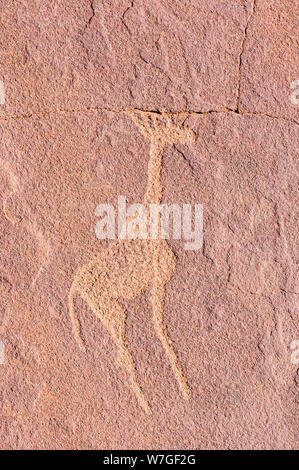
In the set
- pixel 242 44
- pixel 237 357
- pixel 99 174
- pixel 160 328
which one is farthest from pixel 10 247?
pixel 242 44

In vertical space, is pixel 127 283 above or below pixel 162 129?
below

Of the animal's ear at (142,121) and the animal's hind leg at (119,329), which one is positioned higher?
the animal's ear at (142,121)

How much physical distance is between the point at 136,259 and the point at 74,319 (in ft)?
0.59

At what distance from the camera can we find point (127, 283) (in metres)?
1.07

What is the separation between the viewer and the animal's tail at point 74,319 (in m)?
1.06

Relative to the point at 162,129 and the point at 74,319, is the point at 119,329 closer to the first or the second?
the point at 74,319

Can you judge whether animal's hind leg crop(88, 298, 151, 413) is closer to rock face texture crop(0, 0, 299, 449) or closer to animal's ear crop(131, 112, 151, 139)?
rock face texture crop(0, 0, 299, 449)

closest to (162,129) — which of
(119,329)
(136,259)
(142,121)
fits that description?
(142,121)

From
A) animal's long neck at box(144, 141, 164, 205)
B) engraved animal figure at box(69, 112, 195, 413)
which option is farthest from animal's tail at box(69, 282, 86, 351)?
animal's long neck at box(144, 141, 164, 205)

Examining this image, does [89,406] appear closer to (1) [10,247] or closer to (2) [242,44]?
(1) [10,247]

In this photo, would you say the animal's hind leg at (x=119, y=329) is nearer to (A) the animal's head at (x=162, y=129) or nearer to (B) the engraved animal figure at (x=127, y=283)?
(B) the engraved animal figure at (x=127, y=283)

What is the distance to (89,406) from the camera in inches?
42.1

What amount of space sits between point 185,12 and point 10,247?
619 millimetres

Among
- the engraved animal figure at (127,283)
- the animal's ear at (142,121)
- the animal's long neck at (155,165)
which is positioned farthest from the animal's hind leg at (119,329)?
the animal's ear at (142,121)
